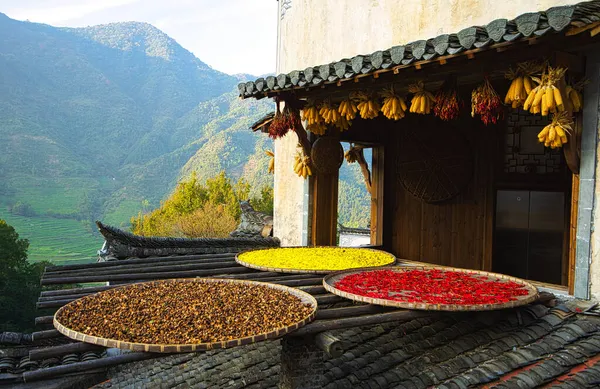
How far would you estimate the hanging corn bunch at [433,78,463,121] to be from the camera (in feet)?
16.4

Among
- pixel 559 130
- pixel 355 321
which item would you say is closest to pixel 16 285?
pixel 355 321

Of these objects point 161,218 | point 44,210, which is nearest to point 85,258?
point 44,210

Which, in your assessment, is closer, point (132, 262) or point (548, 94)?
point (548, 94)

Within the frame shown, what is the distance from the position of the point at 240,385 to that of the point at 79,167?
60.6 meters

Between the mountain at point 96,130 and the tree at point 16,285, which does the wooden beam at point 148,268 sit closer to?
the tree at point 16,285

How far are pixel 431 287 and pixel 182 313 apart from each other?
2.15 m

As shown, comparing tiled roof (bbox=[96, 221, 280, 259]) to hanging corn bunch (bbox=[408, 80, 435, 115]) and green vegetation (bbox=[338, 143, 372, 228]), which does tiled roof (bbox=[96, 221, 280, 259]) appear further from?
green vegetation (bbox=[338, 143, 372, 228])

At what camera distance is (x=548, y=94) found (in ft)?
13.3

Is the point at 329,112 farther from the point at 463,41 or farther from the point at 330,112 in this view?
the point at 463,41

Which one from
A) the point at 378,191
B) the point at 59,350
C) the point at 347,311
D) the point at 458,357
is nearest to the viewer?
the point at 59,350

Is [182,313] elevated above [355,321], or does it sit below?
above

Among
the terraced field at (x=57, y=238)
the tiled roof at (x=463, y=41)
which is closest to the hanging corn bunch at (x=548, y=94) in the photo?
the tiled roof at (x=463, y=41)

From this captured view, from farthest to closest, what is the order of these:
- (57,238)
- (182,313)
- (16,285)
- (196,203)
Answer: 1. (57,238)
2. (196,203)
3. (16,285)
4. (182,313)

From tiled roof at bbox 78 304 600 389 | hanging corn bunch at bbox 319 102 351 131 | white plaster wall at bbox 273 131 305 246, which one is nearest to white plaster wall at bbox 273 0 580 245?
white plaster wall at bbox 273 131 305 246
